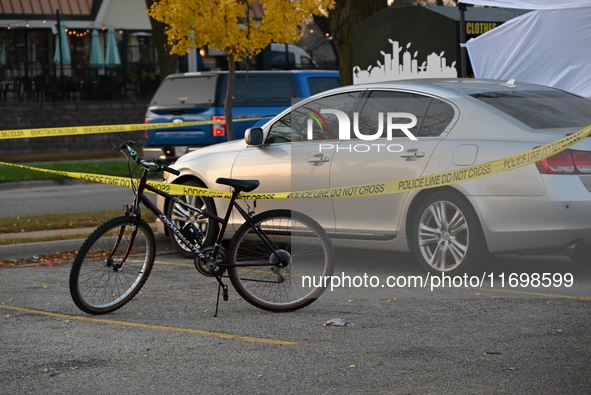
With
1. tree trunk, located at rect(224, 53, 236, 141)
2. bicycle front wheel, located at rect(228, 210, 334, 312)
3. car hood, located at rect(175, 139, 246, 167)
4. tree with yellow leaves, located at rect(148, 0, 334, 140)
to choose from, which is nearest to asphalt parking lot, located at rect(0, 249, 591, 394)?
bicycle front wheel, located at rect(228, 210, 334, 312)

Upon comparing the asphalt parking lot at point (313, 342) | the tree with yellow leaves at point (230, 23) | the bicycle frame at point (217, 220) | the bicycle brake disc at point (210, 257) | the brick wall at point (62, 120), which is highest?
the tree with yellow leaves at point (230, 23)

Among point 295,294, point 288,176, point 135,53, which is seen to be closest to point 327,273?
point 295,294

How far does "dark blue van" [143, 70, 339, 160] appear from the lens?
64.7ft

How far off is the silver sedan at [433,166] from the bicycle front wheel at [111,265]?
1955 mm

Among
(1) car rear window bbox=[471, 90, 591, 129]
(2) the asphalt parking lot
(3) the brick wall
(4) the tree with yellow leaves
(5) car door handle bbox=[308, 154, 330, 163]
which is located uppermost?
(4) the tree with yellow leaves

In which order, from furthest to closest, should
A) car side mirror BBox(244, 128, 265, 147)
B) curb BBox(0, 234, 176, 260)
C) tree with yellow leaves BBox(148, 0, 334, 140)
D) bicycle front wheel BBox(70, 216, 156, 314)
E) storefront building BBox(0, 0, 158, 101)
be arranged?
1. storefront building BBox(0, 0, 158, 101)
2. tree with yellow leaves BBox(148, 0, 334, 140)
3. curb BBox(0, 234, 176, 260)
4. car side mirror BBox(244, 128, 265, 147)
5. bicycle front wheel BBox(70, 216, 156, 314)

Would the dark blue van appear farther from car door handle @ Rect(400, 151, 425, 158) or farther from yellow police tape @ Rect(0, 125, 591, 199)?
car door handle @ Rect(400, 151, 425, 158)

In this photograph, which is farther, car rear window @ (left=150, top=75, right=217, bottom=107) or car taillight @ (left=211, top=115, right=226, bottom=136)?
car rear window @ (left=150, top=75, right=217, bottom=107)

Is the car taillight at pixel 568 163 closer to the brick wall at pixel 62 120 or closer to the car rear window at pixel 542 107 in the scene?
the car rear window at pixel 542 107

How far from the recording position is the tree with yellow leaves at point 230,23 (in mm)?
15250

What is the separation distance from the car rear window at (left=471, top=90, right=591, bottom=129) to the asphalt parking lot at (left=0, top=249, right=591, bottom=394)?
1.21m

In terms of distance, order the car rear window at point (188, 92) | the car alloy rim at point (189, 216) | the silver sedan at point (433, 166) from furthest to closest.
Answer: the car rear window at point (188, 92), the car alloy rim at point (189, 216), the silver sedan at point (433, 166)

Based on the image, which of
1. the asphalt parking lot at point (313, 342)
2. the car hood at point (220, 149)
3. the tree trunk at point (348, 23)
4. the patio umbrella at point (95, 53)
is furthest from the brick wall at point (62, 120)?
the asphalt parking lot at point (313, 342)

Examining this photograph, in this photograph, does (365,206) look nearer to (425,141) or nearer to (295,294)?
(425,141)
